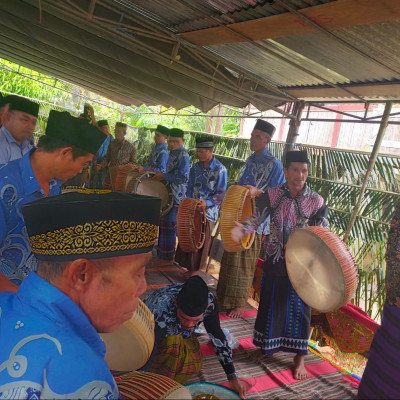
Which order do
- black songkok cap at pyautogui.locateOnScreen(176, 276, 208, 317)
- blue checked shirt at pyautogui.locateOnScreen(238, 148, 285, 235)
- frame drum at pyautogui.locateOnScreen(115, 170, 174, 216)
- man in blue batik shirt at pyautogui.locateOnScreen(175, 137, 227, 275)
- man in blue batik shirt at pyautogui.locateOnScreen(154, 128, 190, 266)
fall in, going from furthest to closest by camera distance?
man in blue batik shirt at pyautogui.locateOnScreen(154, 128, 190, 266) < frame drum at pyautogui.locateOnScreen(115, 170, 174, 216) < man in blue batik shirt at pyautogui.locateOnScreen(175, 137, 227, 275) < blue checked shirt at pyautogui.locateOnScreen(238, 148, 285, 235) < black songkok cap at pyautogui.locateOnScreen(176, 276, 208, 317)

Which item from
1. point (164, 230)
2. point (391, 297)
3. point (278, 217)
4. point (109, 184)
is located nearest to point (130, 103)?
point (109, 184)

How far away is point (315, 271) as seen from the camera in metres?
2.73

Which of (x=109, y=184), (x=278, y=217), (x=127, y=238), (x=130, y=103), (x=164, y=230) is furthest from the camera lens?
(x=130, y=103)

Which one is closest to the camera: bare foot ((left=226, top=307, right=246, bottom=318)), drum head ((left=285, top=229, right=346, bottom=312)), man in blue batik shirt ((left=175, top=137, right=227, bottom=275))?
drum head ((left=285, top=229, right=346, bottom=312))

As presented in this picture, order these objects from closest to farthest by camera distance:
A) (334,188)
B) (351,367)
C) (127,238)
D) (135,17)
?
(127,238) → (351,367) → (135,17) → (334,188)

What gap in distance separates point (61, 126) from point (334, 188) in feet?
12.1

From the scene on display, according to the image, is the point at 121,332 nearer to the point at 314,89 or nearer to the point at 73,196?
the point at 73,196

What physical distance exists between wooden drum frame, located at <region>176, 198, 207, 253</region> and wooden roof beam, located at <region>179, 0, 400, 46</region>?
1.90 m

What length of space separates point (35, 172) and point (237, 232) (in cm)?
199

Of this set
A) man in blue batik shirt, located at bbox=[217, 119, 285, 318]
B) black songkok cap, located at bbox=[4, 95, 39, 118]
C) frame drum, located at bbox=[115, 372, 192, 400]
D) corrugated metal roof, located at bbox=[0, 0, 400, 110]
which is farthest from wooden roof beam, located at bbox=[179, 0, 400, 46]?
frame drum, located at bbox=[115, 372, 192, 400]

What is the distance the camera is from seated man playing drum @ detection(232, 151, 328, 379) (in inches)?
120

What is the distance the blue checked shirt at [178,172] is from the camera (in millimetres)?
5508

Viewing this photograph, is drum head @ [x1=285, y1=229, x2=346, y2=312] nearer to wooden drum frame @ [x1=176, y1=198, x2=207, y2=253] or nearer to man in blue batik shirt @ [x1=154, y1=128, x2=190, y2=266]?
wooden drum frame @ [x1=176, y1=198, x2=207, y2=253]

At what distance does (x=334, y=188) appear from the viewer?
4.67 metres
